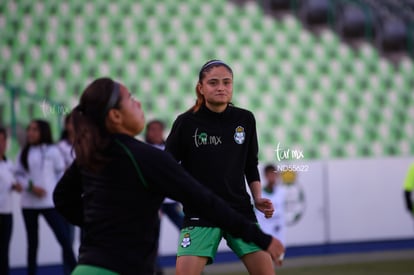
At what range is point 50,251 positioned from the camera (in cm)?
981

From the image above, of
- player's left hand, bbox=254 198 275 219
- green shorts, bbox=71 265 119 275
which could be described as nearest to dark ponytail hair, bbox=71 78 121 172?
green shorts, bbox=71 265 119 275

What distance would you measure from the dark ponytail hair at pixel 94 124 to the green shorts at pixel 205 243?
161cm

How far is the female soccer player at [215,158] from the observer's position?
172 inches

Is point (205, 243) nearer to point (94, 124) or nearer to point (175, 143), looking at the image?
point (175, 143)

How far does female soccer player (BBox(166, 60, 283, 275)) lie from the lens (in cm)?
437

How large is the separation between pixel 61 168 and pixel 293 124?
18.6 ft

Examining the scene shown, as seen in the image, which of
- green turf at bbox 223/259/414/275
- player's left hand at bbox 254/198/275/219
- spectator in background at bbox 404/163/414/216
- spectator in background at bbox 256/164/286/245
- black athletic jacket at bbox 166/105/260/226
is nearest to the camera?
player's left hand at bbox 254/198/275/219

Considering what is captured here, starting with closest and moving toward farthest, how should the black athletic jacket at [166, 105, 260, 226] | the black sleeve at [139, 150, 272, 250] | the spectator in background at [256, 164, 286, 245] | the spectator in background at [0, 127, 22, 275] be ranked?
the black sleeve at [139, 150, 272, 250], the black athletic jacket at [166, 105, 260, 226], the spectator in background at [0, 127, 22, 275], the spectator in background at [256, 164, 286, 245]

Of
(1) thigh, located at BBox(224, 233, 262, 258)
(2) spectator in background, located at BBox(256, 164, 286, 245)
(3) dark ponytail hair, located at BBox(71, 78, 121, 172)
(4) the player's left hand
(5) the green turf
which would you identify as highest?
(3) dark ponytail hair, located at BBox(71, 78, 121, 172)

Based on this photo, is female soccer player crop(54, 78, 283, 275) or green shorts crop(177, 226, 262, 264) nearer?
female soccer player crop(54, 78, 283, 275)

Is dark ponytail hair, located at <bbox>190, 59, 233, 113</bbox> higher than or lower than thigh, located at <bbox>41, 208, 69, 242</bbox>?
higher

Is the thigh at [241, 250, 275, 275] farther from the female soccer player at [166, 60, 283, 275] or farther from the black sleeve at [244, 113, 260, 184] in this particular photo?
the black sleeve at [244, 113, 260, 184]

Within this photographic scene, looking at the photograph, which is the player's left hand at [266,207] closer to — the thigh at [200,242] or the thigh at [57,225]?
the thigh at [200,242]

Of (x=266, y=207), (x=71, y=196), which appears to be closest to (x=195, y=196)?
(x=71, y=196)
